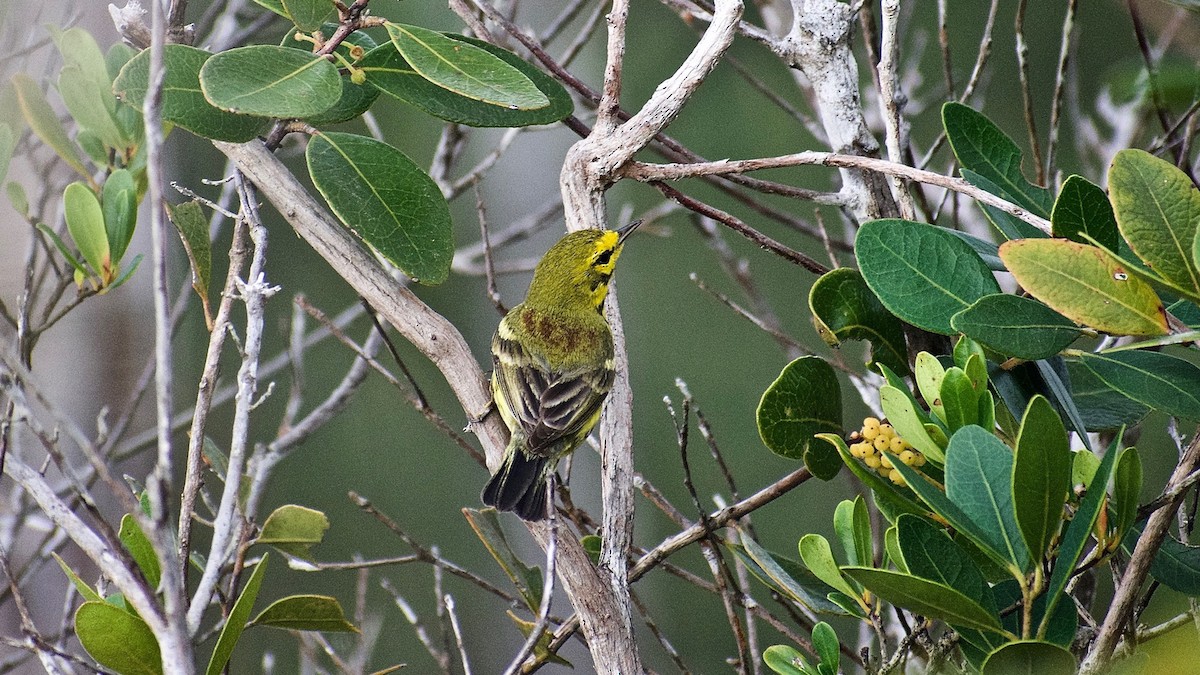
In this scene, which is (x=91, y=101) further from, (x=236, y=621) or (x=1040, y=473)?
(x=1040, y=473)

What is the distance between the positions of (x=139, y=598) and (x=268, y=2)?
38.0 inches

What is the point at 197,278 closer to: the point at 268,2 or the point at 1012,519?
the point at 268,2

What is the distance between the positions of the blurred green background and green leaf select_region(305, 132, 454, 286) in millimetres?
5516

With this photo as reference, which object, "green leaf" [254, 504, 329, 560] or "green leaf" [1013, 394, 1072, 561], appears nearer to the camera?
"green leaf" [1013, 394, 1072, 561]

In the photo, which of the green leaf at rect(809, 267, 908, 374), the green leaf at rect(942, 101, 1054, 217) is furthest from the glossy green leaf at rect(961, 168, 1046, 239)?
the green leaf at rect(809, 267, 908, 374)

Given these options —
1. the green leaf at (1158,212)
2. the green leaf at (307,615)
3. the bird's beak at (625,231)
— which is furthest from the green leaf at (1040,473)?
the bird's beak at (625,231)

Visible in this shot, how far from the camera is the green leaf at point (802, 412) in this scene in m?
1.58

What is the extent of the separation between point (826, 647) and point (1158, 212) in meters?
0.71

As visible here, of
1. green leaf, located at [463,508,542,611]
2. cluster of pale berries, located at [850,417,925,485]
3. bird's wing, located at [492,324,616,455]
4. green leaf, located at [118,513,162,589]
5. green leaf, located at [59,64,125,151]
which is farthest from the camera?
bird's wing, located at [492,324,616,455]

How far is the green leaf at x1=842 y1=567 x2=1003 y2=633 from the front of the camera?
1136 millimetres

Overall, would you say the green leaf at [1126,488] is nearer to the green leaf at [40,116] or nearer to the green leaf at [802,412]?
the green leaf at [802,412]

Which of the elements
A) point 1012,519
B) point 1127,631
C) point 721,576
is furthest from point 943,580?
point 721,576

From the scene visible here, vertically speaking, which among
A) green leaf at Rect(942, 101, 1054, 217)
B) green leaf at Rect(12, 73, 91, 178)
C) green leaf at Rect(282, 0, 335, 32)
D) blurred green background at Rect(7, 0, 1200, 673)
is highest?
green leaf at Rect(282, 0, 335, 32)

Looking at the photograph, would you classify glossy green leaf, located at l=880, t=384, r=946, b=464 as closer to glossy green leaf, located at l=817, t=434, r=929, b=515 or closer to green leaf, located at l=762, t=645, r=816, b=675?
glossy green leaf, located at l=817, t=434, r=929, b=515
